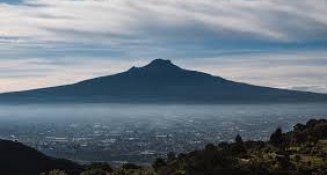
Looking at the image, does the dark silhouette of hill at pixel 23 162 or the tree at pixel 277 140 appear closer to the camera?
the tree at pixel 277 140

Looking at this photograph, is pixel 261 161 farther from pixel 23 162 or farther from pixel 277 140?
pixel 23 162

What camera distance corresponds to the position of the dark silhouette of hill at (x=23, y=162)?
97.9m

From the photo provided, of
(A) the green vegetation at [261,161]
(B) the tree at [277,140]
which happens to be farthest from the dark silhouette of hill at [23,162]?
(A) the green vegetation at [261,161]

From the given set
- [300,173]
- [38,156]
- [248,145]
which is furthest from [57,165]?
[300,173]

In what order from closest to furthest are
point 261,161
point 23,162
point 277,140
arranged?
point 261,161, point 277,140, point 23,162

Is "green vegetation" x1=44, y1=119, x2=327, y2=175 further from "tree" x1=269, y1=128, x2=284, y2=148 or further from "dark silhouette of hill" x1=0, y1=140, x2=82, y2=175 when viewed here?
"dark silhouette of hill" x1=0, y1=140, x2=82, y2=175

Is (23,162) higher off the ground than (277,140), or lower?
lower

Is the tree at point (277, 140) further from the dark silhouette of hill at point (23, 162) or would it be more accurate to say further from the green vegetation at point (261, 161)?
the dark silhouette of hill at point (23, 162)

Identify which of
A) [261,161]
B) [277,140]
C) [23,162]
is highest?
[277,140]

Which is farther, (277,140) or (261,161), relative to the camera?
(277,140)

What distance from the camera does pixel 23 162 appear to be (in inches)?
4033

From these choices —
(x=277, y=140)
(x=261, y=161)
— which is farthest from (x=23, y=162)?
(x=261, y=161)

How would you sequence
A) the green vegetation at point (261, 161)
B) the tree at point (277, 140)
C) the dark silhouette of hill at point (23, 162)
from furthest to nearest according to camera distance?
the dark silhouette of hill at point (23, 162)
the tree at point (277, 140)
the green vegetation at point (261, 161)

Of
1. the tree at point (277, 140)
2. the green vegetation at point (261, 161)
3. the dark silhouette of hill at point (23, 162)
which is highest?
the tree at point (277, 140)
